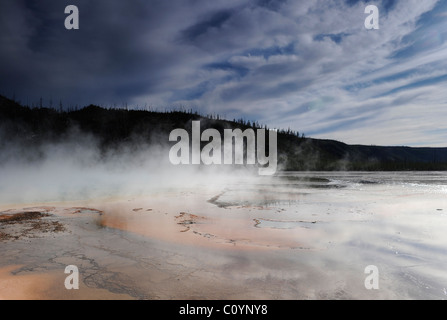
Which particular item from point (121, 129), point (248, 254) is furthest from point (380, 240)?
point (121, 129)

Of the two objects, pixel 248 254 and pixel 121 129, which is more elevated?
pixel 121 129

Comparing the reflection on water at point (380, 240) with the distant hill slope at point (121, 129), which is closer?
the reflection on water at point (380, 240)

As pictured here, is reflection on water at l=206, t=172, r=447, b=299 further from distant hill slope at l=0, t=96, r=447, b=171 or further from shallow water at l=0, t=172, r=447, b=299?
distant hill slope at l=0, t=96, r=447, b=171

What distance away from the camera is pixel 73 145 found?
89812mm

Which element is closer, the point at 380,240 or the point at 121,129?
the point at 380,240

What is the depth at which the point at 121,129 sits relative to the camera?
344 ft

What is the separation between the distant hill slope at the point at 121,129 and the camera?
293 ft

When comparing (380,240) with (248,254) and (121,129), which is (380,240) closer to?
(248,254)

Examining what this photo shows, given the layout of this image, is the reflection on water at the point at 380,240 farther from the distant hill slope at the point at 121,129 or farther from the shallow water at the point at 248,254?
the distant hill slope at the point at 121,129

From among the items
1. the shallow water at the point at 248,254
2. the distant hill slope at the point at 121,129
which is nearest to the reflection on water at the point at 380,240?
the shallow water at the point at 248,254

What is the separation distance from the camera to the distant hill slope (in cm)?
8925

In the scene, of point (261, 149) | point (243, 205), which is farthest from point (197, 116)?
point (243, 205)

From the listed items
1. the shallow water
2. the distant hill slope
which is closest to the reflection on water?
the shallow water
